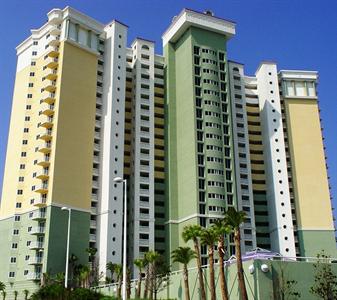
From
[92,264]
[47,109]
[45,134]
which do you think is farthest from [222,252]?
[47,109]

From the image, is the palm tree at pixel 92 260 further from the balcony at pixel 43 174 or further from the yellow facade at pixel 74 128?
the balcony at pixel 43 174

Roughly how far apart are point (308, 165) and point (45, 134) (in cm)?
6536

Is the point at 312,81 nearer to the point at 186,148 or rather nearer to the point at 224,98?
the point at 224,98

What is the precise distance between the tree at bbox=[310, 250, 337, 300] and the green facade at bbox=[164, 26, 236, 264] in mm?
52186

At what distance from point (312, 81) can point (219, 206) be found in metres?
50.5

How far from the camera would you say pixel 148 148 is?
386 ft

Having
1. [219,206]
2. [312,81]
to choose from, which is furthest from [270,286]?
[312,81]

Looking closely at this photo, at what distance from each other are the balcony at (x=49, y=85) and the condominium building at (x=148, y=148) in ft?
0.80

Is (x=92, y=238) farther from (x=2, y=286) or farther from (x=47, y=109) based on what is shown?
(x=47, y=109)

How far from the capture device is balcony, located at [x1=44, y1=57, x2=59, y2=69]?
364 feet

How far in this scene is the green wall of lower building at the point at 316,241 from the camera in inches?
4560

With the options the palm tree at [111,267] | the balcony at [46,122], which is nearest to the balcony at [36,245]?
the palm tree at [111,267]

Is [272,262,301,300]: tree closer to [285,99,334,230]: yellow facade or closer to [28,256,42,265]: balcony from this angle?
[28,256,42,265]: balcony

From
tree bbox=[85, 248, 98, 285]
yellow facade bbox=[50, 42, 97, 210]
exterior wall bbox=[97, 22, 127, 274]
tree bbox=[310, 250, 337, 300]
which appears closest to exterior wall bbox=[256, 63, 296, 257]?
exterior wall bbox=[97, 22, 127, 274]
